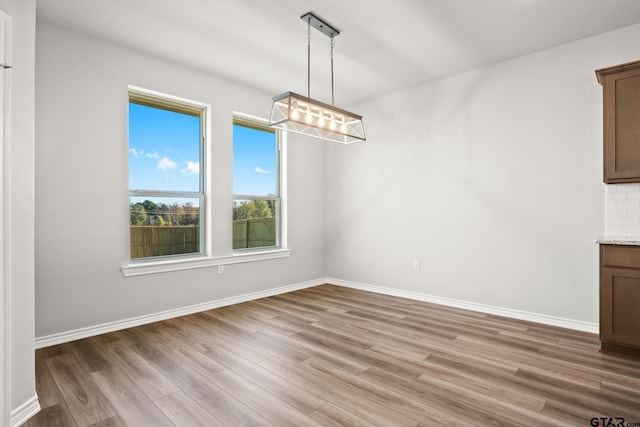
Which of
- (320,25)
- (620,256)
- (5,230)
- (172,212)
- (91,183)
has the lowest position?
(620,256)

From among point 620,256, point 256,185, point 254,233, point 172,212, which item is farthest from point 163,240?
point 620,256

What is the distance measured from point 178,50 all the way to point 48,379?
10.1 feet

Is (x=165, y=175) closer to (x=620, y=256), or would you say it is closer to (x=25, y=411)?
(x=25, y=411)

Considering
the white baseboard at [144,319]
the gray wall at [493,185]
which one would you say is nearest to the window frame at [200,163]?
the white baseboard at [144,319]

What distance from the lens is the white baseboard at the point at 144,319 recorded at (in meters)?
3.01

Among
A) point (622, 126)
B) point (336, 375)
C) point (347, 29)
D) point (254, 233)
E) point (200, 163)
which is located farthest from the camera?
point (254, 233)

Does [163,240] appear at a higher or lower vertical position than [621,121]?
lower

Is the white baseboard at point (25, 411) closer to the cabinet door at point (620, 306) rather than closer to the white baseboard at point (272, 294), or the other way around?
the white baseboard at point (272, 294)

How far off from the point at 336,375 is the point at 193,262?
7.50ft

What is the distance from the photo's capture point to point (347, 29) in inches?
125

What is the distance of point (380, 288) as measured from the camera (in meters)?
4.96

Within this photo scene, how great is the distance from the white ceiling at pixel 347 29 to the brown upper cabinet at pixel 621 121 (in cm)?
53

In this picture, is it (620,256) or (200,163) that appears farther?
(200,163)

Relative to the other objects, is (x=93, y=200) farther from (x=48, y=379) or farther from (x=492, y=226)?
(x=492, y=226)
